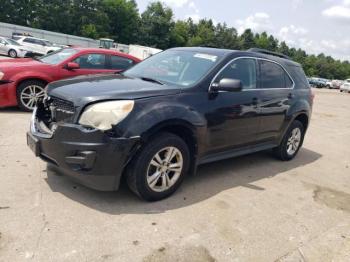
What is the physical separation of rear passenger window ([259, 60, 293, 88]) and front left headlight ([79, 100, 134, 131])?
2.50m

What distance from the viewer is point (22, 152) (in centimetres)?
521

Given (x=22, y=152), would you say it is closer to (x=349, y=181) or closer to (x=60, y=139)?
(x=60, y=139)

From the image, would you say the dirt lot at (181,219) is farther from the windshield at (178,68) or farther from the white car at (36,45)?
the white car at (36,45)

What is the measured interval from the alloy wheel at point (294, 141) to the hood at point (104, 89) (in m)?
2.97

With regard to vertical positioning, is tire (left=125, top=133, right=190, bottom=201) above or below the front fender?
below

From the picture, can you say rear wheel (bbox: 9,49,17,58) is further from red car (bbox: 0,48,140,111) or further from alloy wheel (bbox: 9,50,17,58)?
red car (bbox: 0,48,140,111)

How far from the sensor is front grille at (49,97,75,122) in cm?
375

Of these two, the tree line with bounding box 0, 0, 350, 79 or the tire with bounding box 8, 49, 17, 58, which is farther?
the tree line with bounding box 0, 0, 350, 79

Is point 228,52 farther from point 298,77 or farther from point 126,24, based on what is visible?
point 126,24

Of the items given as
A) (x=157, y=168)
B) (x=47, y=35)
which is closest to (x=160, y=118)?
(x=157, y=168)

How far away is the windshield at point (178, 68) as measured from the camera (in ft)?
15.0

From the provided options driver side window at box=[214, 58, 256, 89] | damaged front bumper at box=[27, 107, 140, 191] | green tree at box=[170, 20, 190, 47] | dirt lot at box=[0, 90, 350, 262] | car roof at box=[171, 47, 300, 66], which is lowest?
dirt lot at box=[0, 90, 350, 262]

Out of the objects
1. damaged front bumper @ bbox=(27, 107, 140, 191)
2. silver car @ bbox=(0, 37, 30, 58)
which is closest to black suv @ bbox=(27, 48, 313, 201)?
damaged front bumper @ bbox=(27, 107, 140, 191)

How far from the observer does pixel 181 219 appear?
12.4ft
